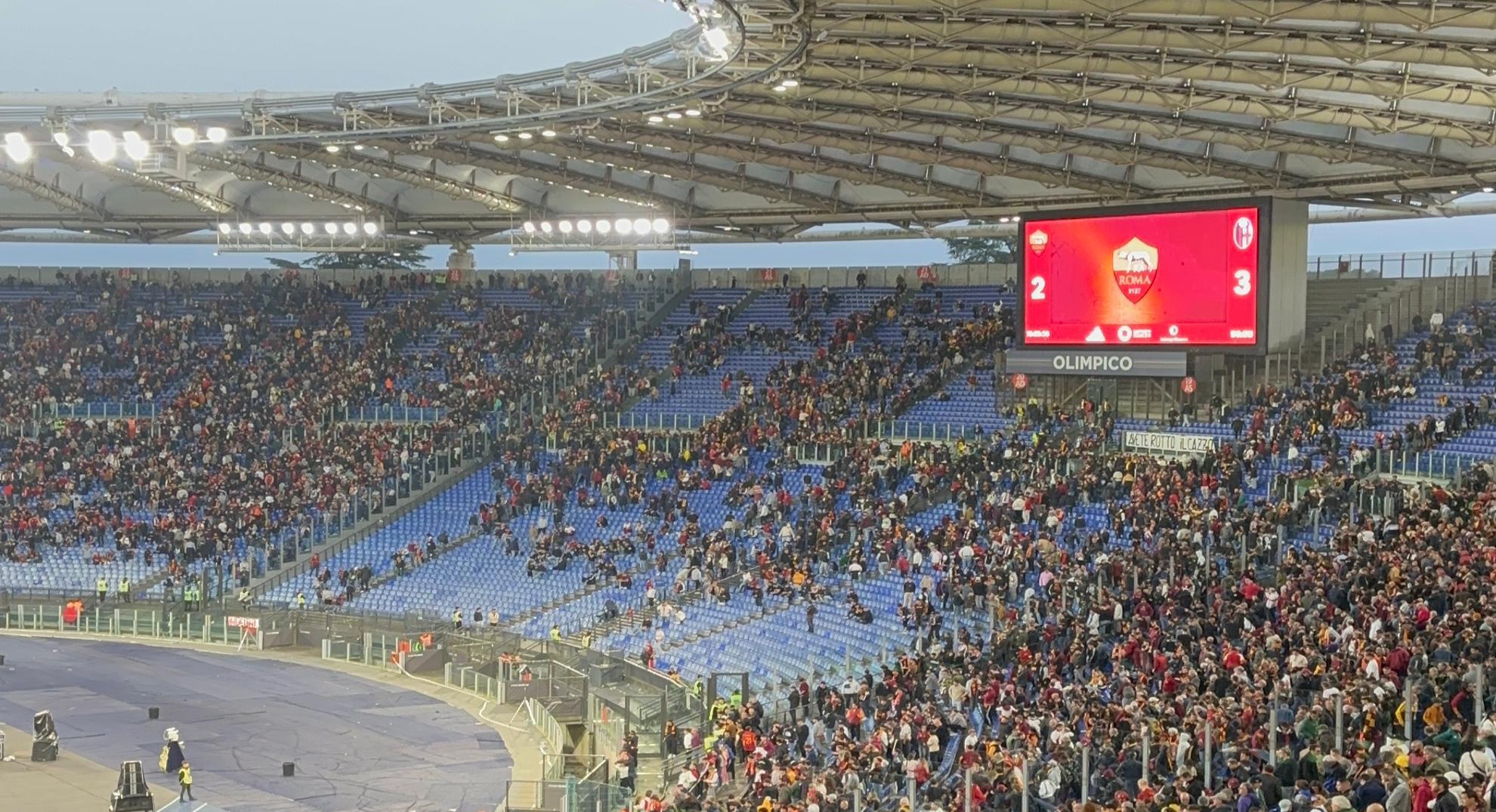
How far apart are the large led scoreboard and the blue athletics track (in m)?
17.8

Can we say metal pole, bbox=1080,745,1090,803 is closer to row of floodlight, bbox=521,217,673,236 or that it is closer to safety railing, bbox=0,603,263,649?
safety railing, bbox=0,603,263,649

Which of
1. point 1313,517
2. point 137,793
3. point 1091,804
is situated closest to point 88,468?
point 137,793

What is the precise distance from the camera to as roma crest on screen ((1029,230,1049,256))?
43.7 metres

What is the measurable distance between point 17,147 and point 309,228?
17.5 meters

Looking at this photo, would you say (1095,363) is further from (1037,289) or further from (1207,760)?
(1207,760)

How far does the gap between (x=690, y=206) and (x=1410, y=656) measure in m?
35.1

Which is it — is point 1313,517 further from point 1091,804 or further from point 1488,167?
point 1091,804

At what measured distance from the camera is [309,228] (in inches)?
2176

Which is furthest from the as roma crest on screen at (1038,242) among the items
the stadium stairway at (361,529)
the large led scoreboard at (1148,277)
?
Answer: the stadium stairway at (361,529)

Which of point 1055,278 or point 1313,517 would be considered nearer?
point 1313,517

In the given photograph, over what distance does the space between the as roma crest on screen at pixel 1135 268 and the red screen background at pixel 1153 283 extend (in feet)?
0.31

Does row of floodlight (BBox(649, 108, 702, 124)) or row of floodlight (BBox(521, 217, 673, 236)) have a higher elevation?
row of floodlight (BBox(649, 108, 702, 124))

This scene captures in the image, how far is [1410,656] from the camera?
67.4ft

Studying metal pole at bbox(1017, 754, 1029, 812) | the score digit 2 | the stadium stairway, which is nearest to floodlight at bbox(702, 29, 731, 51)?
metal pole at bbox(1017, 754, 1029, 812)
